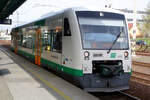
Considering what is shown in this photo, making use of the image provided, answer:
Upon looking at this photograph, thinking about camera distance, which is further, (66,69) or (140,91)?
(140,91)

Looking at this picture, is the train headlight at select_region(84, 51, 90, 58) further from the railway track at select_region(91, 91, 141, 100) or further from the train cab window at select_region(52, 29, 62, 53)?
the train cab window at select_region(52, 29, 62, 53)

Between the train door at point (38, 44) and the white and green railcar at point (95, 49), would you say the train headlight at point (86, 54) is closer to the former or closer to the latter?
the white and green railcar at point (95, 49)

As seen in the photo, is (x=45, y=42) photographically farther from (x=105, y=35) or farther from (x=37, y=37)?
(x=105, y=35)

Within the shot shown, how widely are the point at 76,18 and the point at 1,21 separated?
2509cm

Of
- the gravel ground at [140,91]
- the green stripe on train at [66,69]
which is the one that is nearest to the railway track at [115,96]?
the gravel ground at [140,91]

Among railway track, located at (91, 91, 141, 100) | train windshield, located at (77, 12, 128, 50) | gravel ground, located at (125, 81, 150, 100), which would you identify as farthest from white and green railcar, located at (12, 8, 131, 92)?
gravel ground, located at (125, 81, 150, 100)

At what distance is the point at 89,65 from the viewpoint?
7.19 meters

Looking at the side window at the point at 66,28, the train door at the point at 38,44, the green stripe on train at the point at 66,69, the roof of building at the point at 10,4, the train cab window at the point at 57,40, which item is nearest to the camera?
the green stripe on train at the point at 66,69

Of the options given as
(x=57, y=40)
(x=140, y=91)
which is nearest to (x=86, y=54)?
(x=57, y=40)

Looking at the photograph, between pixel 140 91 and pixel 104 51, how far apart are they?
7.06 ft

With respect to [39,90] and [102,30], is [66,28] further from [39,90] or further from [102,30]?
[39,90]

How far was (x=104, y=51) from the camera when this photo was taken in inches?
295

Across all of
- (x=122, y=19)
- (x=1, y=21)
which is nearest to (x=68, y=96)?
(x=122, y=19)

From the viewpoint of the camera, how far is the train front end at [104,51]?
7.18 meters
